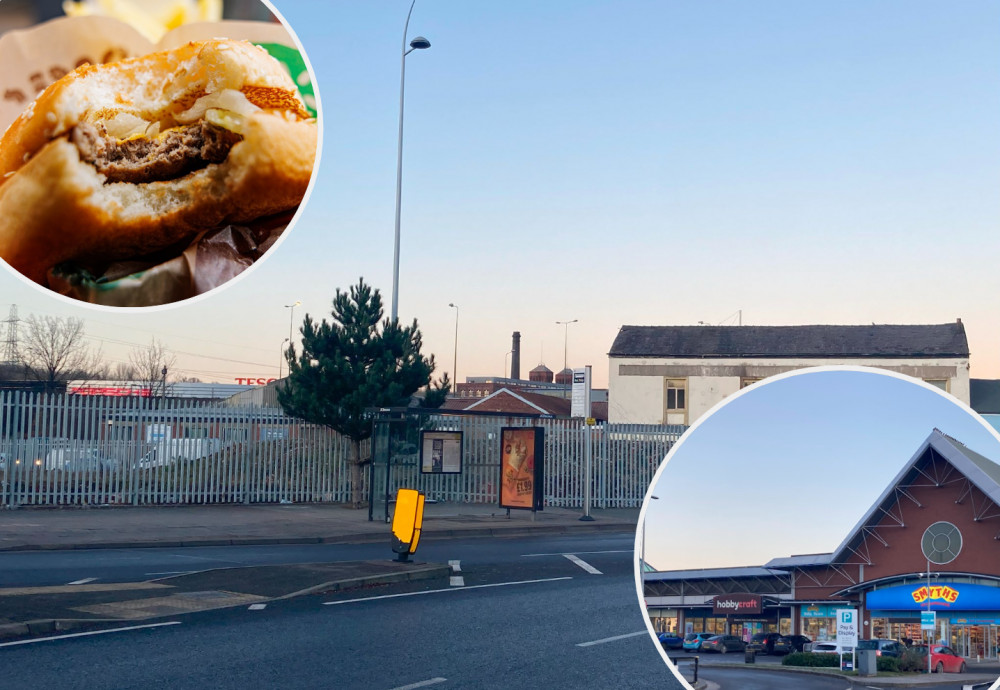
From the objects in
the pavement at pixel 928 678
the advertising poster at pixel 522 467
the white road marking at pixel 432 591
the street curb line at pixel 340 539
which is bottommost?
the street curb line at pixel 340 539

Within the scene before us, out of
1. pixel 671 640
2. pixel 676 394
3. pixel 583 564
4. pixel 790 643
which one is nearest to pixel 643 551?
pixel 671 640

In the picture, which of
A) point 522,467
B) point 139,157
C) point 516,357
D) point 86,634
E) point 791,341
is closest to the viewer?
point 139,157

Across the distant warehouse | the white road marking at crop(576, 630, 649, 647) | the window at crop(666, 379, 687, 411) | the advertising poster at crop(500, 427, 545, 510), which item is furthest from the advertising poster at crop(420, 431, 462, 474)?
the window at crop(666, 379, 687, 411)

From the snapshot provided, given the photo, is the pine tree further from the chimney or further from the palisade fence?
the chimney

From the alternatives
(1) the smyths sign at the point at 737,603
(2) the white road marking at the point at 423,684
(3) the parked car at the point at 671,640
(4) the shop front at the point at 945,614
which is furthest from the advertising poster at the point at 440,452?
(4) the shop front at the point at 945,614

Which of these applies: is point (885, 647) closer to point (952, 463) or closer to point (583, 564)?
point (952, 463)

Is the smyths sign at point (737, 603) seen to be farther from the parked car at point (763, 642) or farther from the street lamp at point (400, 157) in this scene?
the street lamp at point (400, 157)

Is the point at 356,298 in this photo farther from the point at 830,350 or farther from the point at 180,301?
the point at 830,350
